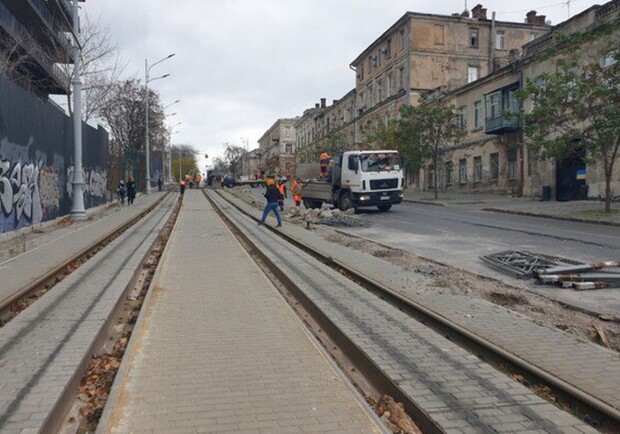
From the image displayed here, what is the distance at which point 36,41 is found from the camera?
3381 cm

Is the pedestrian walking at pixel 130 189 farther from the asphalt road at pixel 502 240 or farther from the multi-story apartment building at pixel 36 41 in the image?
the asphalt road at pixel 502 240

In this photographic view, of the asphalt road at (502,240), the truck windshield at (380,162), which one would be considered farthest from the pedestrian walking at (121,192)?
the asphalt road at (502,240)

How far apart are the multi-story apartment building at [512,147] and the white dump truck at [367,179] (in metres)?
5.23

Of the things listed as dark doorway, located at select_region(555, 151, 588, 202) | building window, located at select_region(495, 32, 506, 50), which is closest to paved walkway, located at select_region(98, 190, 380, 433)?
dark doorway, located at select_region(555, 151, 588, 202)

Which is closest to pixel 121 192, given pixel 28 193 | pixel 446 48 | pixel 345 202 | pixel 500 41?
pixel 345 202

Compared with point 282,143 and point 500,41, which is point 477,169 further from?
point 282,143

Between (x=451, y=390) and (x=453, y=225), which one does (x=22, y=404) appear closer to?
(x=451, y=390)

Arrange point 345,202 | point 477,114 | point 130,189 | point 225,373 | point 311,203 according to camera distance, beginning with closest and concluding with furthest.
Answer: point 225,373
point 345,202
point 311,203
point 130,189
point 477,114

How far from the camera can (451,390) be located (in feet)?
13.6

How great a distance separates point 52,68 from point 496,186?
29.0 m

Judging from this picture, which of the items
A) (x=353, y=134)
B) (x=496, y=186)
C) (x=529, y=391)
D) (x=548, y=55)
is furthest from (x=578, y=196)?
(x=353, y=134)

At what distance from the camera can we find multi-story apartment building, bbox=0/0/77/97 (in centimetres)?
2910

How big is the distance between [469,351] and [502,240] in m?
9.70

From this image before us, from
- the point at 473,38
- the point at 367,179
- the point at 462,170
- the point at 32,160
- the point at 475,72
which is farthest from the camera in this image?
the point at 475,72
